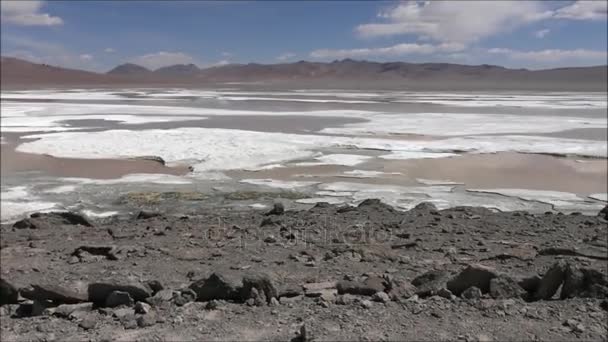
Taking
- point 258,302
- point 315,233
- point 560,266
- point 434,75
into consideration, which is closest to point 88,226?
point 315,233

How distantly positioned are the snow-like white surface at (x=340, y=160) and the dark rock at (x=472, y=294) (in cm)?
887

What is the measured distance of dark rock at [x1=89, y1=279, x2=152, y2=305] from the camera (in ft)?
16.1

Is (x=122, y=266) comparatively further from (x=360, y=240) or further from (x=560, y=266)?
(x=560, y=266)

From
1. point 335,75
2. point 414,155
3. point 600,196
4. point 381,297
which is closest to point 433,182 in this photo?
point 600,196

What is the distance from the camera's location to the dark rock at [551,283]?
4891 mm

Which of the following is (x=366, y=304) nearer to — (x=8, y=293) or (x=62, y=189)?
(x=8, y=293)

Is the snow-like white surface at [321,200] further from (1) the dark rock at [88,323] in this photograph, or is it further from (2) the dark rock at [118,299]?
(1) the dark rock at [88,323]

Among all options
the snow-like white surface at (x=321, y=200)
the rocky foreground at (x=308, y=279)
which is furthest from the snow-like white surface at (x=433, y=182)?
the rocky foreground at (x=308, y=279)

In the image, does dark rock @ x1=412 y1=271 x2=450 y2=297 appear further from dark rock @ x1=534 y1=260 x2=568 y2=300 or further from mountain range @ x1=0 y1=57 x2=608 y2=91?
mountain range @ x1=0 y1=57 x2=608 y2=91

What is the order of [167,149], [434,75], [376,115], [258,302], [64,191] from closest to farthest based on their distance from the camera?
[258,302]
[64,191]
[167,149]
[376,115]
[434,75]

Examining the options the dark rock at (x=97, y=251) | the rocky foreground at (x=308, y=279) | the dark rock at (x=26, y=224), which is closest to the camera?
the rocky foreground at (x=308, y=279)

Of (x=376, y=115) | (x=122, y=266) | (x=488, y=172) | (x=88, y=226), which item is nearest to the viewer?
(x=122, y=266)

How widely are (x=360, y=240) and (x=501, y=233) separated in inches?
66.8

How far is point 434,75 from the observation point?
14738cm
